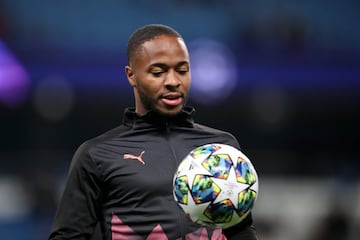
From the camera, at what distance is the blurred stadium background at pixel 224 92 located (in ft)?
39.7

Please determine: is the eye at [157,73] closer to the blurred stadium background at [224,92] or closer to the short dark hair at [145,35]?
the short dark hair at [145,35]

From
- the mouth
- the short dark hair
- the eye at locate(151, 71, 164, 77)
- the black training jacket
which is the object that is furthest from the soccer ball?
the short dark hair

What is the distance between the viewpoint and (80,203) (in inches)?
164

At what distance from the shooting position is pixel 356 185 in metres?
12.4

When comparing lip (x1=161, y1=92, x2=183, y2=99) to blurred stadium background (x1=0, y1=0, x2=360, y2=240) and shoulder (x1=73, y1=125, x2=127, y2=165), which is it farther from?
blurred stadium background (x1=0, y1=0, x2=360, y2=240)

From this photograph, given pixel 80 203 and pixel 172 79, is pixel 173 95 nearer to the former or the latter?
pixel 172 79

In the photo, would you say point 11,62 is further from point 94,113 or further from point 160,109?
point 160,109

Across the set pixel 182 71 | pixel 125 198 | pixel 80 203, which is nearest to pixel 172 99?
pixel 182 71

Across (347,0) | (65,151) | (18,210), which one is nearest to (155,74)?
(18,210)

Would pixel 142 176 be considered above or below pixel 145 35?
below

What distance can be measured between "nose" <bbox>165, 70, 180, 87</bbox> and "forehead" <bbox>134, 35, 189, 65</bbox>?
5 cm

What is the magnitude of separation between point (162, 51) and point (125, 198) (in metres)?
0.64

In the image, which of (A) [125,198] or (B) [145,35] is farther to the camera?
(B) [145,35]

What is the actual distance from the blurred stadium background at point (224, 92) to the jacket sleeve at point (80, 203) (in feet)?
23.4
